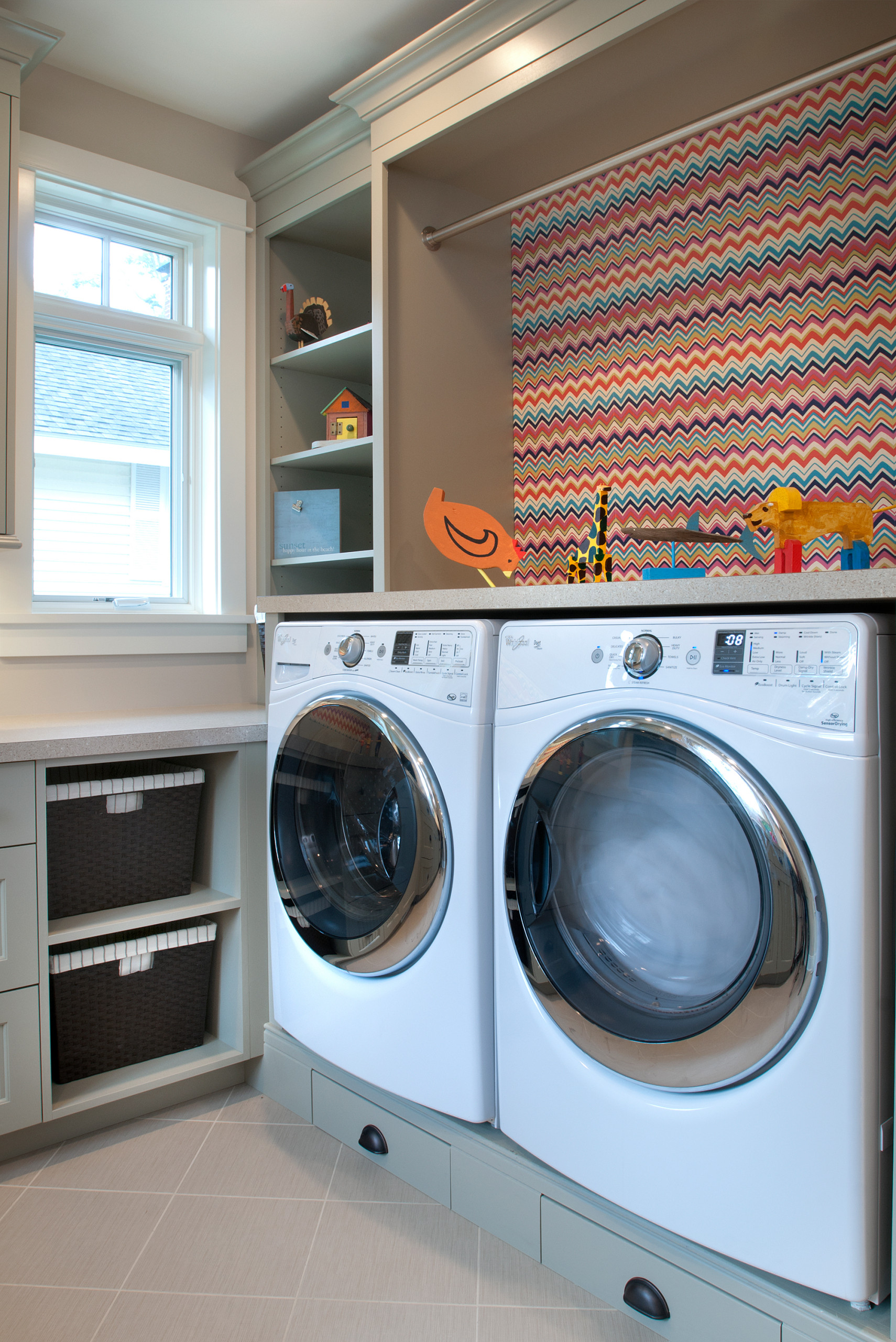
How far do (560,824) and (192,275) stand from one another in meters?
2.28

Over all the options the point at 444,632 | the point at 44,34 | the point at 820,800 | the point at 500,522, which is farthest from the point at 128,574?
the point at 820,800

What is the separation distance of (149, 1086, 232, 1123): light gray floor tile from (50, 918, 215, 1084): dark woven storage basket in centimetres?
11

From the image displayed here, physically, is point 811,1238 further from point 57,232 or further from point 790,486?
point 57,232

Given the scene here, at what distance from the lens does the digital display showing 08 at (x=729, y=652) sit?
43.0 inches

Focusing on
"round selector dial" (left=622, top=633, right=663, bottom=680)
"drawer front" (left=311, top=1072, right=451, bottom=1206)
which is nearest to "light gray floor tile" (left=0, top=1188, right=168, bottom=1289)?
"drawer front" (left=311, top=1072, right=451, bottom=1206)

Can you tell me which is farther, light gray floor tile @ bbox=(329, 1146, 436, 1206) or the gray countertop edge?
light gray floor tile @ bbox=(329, 1146, 436, 1206)

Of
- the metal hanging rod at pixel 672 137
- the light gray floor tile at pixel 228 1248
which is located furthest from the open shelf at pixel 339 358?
the light gray floor tile at pixel 228 1248

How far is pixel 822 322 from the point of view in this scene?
192cm

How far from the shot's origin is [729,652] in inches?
43.5

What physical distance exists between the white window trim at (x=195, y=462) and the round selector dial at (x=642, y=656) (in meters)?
1.63

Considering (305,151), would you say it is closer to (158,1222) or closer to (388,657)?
(388,657)

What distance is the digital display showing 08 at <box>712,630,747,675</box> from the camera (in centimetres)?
109

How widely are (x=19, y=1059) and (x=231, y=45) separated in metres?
2.44

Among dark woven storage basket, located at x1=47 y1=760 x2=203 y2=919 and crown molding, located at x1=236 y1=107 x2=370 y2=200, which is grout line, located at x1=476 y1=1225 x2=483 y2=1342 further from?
crown molding, located at x1=236 y1=107 x2=370 y2=200
